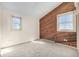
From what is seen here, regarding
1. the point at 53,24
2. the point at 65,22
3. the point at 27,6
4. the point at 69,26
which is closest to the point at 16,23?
the point at 27,6

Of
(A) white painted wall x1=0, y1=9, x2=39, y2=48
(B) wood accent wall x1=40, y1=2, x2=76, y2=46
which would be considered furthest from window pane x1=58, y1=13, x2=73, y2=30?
(A) white painted wall x1=0, y1=9, x2=39, y2=48

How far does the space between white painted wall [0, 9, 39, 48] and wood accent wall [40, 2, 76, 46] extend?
45 centimetres

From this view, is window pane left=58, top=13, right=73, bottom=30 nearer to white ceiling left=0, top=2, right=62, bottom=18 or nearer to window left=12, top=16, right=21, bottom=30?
white ceiling left=0, top=2, right=62, bottom=18

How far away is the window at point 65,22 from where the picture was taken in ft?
12.6

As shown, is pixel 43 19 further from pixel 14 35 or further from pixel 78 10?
pixel 78 10

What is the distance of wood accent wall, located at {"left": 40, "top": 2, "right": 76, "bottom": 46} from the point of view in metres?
4.09

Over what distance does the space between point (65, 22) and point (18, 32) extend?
2058 mm

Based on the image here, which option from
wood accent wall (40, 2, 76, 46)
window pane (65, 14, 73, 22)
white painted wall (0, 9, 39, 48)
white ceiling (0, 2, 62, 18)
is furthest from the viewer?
wood accent wall (40, 2, 76, 46)

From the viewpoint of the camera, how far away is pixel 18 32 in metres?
4.38

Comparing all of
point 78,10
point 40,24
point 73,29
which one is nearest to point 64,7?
point 73,29

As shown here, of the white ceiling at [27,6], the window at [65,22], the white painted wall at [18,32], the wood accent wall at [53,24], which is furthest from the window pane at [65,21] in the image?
the white painted wall at [18,32]

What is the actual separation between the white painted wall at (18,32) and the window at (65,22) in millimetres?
1550

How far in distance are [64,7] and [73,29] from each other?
3.43 feet

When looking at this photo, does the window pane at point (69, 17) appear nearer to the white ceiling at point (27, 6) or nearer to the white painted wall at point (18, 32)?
the white ceiling at point (27, 6)
